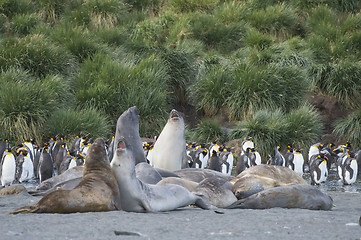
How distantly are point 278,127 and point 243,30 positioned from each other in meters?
6.89

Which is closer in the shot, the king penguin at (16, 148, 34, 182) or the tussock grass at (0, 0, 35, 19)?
the king penguin at (16, 148, 34, 182)

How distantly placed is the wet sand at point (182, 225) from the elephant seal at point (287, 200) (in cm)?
→ 50

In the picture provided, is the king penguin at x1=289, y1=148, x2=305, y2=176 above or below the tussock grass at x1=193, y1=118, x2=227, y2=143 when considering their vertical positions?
below

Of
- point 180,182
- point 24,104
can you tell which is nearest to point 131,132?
point 180,182

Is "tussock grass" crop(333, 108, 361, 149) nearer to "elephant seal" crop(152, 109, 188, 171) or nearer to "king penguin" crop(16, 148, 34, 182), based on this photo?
"elephant seal" crop(152, 109, 188, 171)

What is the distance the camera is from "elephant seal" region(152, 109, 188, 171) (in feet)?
26.6

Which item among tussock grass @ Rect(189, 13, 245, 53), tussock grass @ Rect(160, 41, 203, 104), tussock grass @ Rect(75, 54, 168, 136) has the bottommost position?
tussock grass @ Rect(75, 54, 168, 136)

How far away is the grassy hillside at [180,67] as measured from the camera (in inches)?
551

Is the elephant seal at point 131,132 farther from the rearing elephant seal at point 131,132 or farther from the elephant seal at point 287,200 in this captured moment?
the elephant seal at point 287,200

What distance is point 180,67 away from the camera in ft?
55.5

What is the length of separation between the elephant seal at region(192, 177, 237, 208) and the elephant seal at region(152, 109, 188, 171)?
221cm

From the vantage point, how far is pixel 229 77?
626 inches

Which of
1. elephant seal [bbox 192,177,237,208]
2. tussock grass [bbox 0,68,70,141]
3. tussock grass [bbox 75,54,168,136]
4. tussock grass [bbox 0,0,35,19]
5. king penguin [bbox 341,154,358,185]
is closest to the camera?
elephant seal [bbox 192,177,237,208]

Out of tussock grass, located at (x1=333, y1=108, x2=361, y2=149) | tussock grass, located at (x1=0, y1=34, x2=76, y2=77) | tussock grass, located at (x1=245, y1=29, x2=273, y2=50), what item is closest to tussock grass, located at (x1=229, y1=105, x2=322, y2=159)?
tussock grass, located at (x1=333, y1=108, x2=361, y2=149)
